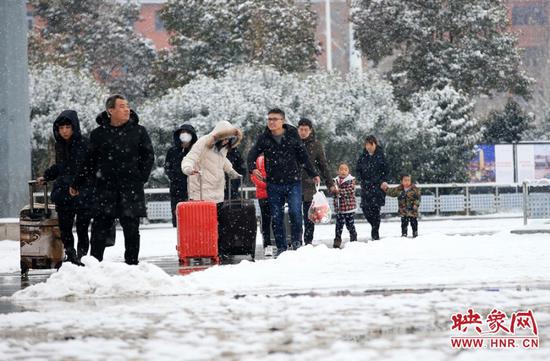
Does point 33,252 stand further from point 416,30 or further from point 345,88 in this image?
point 416,30

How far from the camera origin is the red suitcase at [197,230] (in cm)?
1424

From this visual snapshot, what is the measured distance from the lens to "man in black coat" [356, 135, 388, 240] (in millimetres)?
18969

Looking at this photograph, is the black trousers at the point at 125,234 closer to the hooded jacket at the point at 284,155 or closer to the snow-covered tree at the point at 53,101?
the hooded jacket at the point at 284,155

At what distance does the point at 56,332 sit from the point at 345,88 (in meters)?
29.1

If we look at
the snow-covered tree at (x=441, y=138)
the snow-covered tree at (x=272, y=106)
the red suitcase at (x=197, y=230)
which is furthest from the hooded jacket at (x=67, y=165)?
the snow-covered tree at (x=441, y=138)

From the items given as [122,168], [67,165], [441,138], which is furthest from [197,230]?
[441,138]

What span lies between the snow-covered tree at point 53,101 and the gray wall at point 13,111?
12105 millimetres

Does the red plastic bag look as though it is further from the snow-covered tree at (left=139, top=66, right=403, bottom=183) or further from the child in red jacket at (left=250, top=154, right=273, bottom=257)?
the snow-covered tree at (left=139, top=66, right=403, bottom=183)

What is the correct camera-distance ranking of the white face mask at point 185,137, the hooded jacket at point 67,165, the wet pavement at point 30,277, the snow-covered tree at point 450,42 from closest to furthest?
the wet pavement at point 30,277 → the hooded jacket at point 67,165 → the white face mask at point 185,137 → the snow-covered tree at point 450,42

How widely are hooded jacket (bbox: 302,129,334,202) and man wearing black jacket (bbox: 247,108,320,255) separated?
3.75ft

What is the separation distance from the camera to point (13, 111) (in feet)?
68.8

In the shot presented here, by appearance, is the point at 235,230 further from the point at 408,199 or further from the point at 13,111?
the point at 13,111

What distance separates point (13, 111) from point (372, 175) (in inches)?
243

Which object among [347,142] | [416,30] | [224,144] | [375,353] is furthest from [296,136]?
[416,30]
